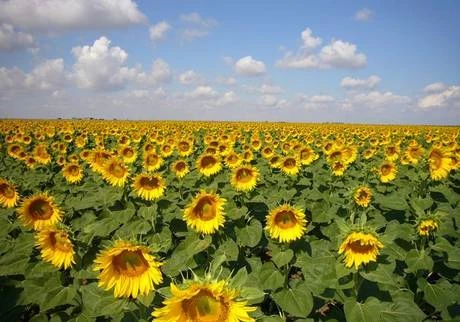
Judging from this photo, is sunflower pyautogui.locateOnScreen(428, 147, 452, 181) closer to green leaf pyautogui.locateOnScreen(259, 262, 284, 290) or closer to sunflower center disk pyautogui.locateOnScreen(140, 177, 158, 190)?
green leaf pyautogui.locateOnScreen(259, 262, 284, 290)

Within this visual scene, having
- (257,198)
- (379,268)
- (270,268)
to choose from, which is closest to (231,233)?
(270,268)

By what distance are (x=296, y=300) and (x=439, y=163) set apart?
5549mm

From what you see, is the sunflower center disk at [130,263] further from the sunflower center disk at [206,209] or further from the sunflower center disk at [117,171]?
the sunflower center disk at [117,171]

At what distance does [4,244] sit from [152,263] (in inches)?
150

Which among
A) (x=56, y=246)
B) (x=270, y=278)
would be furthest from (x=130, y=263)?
(x=270, y=278)

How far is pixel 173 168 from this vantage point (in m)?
8.34

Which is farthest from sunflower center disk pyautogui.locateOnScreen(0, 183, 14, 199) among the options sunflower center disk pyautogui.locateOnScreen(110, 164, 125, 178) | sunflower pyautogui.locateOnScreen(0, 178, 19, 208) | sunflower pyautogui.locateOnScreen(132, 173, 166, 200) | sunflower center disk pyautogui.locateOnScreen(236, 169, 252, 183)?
sunflower center disk pyautogui.locateOnScreen(236, 169, 252, 183)

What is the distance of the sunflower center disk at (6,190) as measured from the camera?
5773mm

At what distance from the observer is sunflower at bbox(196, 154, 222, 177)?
7828 mm

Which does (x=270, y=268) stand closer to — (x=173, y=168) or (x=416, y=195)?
(x=173, y=168)

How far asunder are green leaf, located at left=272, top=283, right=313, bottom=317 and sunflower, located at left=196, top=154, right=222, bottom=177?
401cm

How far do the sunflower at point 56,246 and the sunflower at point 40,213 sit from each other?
2.87 feet

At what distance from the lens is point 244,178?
649 centimetres

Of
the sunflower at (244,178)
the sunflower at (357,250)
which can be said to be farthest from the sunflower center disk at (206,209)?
the sunflower at (244,178)
